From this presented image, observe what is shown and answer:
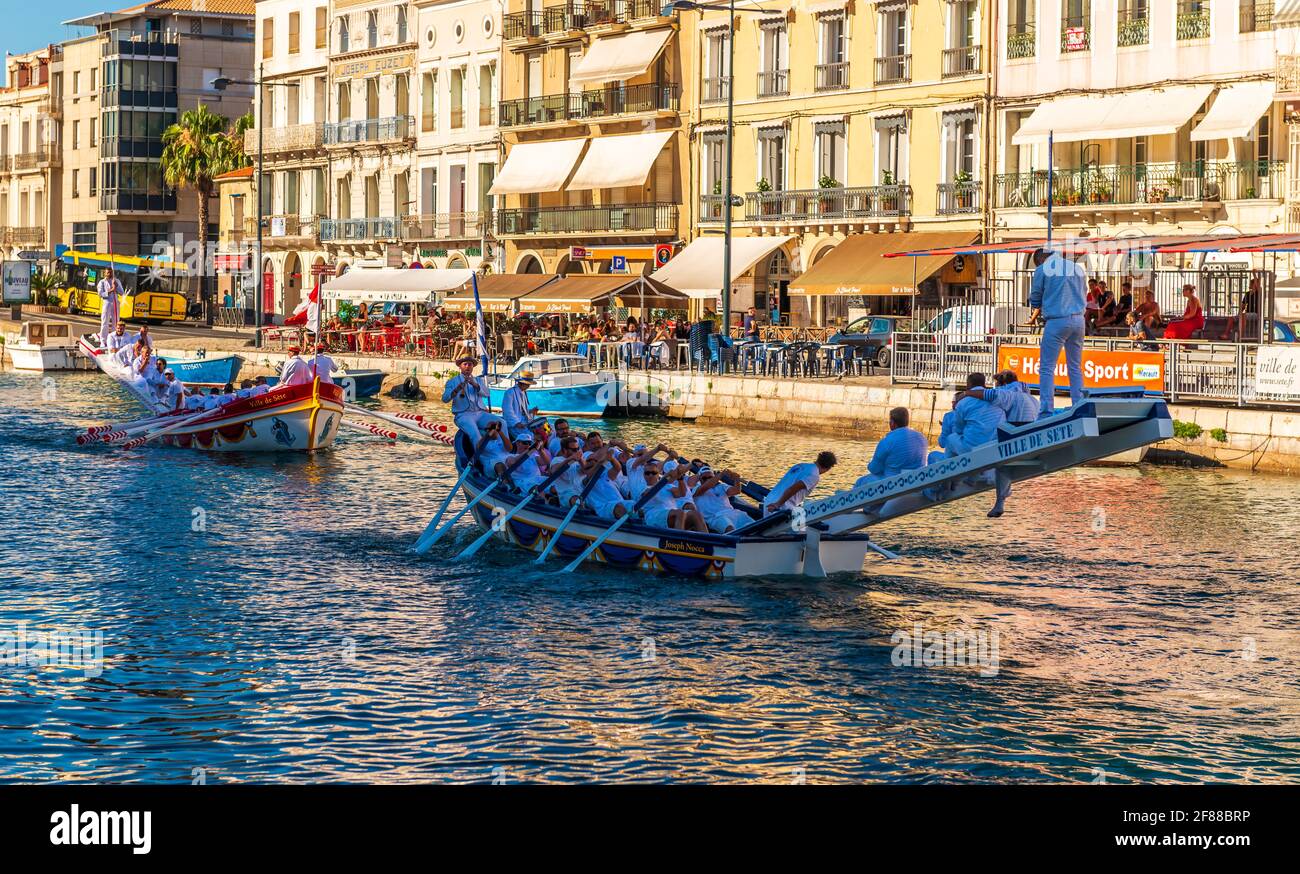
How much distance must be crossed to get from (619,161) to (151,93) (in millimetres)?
45703

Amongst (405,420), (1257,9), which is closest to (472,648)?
(405,420)

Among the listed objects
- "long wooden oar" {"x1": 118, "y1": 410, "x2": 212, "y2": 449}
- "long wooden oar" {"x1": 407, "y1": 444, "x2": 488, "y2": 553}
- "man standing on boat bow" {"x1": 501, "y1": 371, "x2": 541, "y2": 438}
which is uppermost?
"man standing on boat bow" {"x1": 501, "y1": 371, "x2": 541, "y2": 438}

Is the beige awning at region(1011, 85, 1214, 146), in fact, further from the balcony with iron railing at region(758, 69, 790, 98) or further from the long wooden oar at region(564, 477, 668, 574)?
the long wooden oar at region(564, 477, 668, 574)

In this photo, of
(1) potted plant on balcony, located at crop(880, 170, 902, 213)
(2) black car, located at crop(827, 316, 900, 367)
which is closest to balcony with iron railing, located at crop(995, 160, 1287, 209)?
(1) potted plant on balcony, located at crop(880, 170, 902, 213)

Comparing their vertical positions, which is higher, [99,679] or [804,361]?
[804,361]

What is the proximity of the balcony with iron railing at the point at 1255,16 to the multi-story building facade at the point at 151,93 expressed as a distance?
65.5m

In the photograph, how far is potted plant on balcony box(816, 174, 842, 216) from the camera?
178 ft

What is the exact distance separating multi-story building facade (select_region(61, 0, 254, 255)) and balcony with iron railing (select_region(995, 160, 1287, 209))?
59787 mm

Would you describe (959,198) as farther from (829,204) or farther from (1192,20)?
(1192,20)

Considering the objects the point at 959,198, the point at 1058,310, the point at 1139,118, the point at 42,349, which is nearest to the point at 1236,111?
the point at 1139,118

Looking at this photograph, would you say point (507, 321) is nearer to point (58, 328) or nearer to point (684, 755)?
point (58, 328)

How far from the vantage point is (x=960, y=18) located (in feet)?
167
